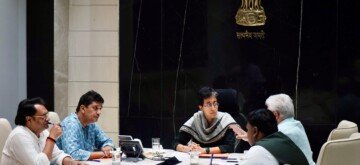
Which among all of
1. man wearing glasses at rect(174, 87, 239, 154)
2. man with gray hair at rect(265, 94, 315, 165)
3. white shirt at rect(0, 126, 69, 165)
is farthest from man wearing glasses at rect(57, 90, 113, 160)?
man with gray hair at rect(265, 94, 315, 165)

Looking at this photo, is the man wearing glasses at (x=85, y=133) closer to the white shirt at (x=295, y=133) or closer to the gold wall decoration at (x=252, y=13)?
the white shirt at (x=295, y=133)

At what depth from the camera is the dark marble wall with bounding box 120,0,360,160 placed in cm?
625

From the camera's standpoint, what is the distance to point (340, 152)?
325cm

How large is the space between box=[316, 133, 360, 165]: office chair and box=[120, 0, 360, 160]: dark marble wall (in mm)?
2962

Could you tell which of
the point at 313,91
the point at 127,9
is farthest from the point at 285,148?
the point at 127,9

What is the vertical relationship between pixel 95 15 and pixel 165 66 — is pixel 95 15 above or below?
above

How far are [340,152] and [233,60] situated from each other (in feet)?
10.8

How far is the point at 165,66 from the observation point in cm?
661

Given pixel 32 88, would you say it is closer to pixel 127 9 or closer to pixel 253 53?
pixel 127 9

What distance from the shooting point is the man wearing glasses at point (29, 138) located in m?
3.56

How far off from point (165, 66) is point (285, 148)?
12.2ft

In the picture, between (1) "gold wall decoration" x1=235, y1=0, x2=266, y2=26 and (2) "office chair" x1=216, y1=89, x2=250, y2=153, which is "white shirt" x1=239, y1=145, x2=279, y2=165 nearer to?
(2) "office chair" x1=216, y1=89, x2=250, y2=153

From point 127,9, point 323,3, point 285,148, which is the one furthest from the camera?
point 127,9

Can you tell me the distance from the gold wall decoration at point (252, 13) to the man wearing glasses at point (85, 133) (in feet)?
8.38
